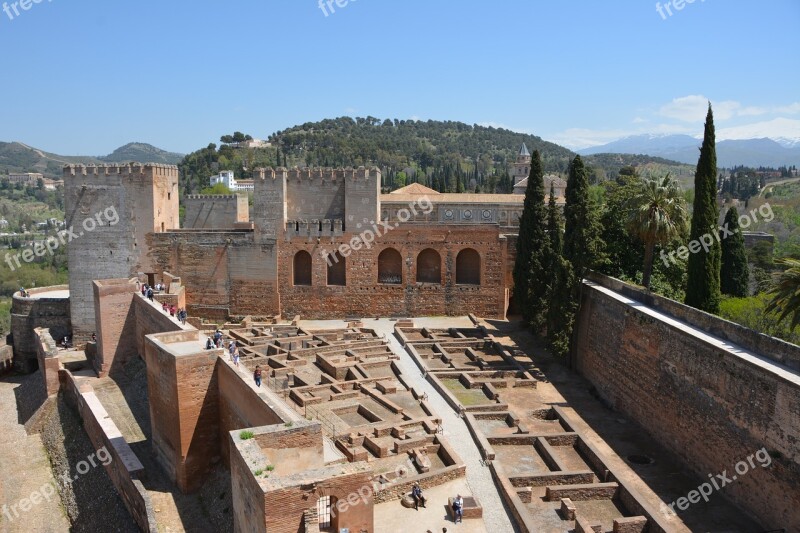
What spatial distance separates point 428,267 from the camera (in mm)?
29406

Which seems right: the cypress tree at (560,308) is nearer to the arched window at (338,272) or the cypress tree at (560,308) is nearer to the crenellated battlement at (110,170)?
A: the arched window at (338,272)

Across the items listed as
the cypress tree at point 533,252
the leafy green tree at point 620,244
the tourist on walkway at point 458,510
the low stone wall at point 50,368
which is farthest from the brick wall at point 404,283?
the tourist on walkway at point 458,510

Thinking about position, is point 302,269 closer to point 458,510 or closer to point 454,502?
point 454,502

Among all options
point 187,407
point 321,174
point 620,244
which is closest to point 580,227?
point 620,244

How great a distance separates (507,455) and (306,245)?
15033mm

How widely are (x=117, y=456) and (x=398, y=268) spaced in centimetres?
1539

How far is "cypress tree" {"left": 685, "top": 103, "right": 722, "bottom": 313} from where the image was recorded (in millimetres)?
19266

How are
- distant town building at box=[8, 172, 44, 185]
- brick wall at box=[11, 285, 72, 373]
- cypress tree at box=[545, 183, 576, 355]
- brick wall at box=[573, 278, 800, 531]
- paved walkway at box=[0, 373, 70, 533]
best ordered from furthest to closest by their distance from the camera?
distant town building at box=[8, 172, 44, 185]
brick wall at box=[11, 285, 72, 373]
cypress tree at box=[545, 183, 576, 355]
paved walkway at box=[0, 373, 70, 533]
brick wall at box=[573, 278, 800, 531]

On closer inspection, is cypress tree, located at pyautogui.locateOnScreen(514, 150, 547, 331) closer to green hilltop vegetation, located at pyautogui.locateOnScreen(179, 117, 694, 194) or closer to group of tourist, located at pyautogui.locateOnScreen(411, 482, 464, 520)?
group of tourist, located at pyautogui.locateOnScreen(411, 482, 464, 520)

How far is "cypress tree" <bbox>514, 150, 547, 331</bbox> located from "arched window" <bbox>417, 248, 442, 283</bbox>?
14.0ft

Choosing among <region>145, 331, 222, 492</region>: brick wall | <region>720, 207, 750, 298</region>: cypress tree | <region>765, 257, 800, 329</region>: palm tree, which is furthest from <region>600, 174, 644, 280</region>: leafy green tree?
<region>145, 331, 222, 492</region>: brick wall

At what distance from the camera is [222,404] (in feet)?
51.0

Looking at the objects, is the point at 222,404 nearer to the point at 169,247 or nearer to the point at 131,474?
the point at 131,474

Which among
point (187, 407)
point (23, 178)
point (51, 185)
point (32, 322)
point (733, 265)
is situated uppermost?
point (23, 178)
